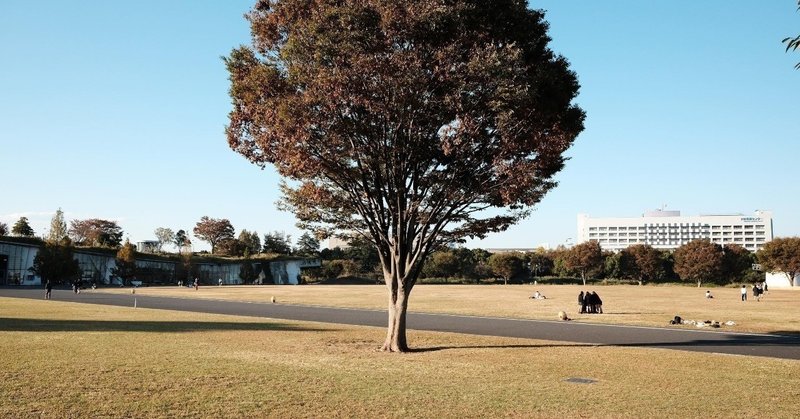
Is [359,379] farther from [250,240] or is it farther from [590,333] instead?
Result: [250,240]

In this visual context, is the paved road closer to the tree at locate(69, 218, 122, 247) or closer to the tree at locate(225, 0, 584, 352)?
the tree at locate(225, 0, 584, 352)

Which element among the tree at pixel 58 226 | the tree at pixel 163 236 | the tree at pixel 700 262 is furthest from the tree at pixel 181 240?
the tree at pixel 700 262

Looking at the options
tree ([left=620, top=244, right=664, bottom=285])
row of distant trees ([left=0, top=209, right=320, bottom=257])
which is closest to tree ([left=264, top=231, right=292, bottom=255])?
Answer: row of distant trees ([left=0, top=209, right=320, bottom=257])

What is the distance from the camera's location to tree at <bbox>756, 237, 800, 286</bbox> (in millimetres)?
88875

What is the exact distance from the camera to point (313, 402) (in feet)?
36.1

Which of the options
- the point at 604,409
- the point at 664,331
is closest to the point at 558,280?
the point at 664,331

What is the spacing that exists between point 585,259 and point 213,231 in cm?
10136

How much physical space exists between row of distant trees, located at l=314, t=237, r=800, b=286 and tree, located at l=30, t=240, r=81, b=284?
53464mm

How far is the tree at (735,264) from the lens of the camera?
103000mm

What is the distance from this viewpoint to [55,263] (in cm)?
8988

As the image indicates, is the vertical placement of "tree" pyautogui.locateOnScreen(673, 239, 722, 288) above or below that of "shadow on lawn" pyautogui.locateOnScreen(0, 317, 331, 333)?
above

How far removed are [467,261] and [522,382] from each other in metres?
111

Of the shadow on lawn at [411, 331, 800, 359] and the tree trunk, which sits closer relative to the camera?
the tree trunk

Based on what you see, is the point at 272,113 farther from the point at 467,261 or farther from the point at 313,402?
the point at 467,261
